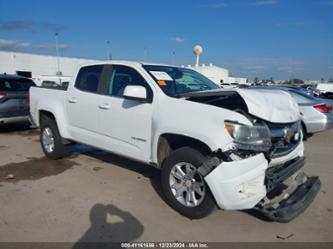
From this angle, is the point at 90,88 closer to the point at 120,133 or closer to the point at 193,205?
the point at 120,133

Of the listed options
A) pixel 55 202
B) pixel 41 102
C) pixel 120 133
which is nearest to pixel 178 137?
pixel 120 133

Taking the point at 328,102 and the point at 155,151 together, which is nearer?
the point at 155,151

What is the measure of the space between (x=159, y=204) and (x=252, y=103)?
1.84 meters

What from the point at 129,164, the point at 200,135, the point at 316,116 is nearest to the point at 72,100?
the point at 129,164

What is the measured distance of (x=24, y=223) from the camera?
3422mm

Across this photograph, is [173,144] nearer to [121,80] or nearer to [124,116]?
[124,116]

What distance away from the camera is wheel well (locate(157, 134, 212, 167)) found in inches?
136

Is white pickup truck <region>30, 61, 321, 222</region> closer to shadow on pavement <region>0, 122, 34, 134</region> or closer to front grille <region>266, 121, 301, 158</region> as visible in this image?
front grille <region>266, 121, 301, 158</region>

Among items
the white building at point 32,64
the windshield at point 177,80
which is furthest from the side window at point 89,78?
the white building at point 32,64

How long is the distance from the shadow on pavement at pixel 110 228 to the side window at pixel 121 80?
1.74m

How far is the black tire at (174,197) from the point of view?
3295 mm

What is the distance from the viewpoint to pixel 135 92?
3.80m

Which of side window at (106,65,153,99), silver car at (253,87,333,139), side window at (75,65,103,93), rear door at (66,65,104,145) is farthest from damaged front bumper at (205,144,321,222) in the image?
silver car at (253,87,333,139)

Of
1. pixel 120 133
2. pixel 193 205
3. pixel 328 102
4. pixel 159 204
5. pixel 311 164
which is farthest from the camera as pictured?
pixel 328 102
